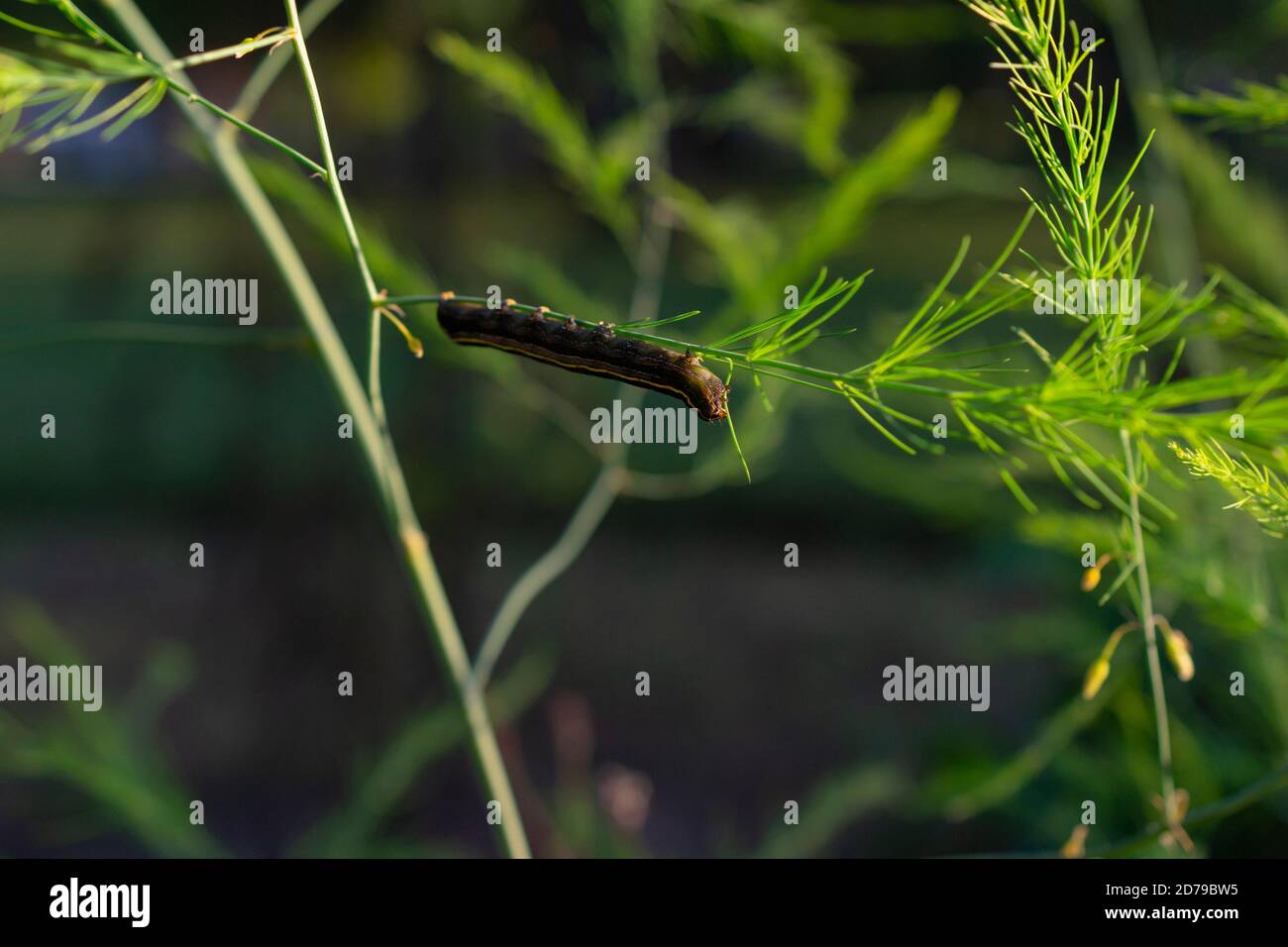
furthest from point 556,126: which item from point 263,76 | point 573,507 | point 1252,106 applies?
point 573,507

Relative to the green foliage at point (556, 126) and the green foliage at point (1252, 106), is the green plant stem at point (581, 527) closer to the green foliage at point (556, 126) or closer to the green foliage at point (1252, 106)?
the green foliage at point (556, 126)

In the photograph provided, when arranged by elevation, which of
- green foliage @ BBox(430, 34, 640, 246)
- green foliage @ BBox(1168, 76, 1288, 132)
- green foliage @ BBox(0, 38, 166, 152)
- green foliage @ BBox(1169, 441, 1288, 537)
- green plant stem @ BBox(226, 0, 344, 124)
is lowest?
green foliage @ BBox(1169, 441, 1288, 537)

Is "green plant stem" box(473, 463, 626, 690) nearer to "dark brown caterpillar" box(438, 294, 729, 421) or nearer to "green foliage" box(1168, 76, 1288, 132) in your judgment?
"dark brown caterpillar" box(438, 294, 729, 421)

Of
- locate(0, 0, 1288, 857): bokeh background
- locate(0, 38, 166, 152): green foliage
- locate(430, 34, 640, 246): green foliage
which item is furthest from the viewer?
locate(0, 0, 1288, 857): bokeh background

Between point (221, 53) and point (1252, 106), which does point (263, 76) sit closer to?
point (221, 53)

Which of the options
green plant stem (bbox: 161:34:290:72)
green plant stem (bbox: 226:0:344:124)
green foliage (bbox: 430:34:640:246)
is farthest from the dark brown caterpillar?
green foliage (bbox: 430:34:640:246)
